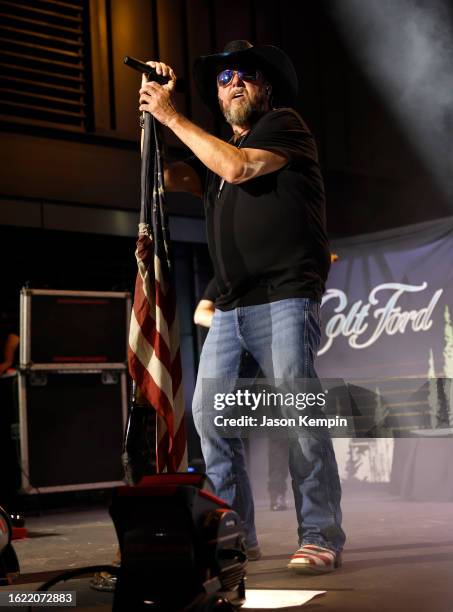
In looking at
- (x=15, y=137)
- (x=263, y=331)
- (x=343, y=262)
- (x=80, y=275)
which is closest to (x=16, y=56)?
(x=15, y=137)

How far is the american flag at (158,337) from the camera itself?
2.71 metres

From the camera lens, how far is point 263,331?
116 inches

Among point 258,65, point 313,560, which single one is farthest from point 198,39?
point 313,560

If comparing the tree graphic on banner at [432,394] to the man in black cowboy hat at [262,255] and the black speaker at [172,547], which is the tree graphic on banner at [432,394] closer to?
the man in black cowboy hat at [262,255]

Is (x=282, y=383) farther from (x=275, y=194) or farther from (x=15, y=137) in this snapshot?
(x=15, y=137)

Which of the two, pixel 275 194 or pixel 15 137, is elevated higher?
pixel 15 137

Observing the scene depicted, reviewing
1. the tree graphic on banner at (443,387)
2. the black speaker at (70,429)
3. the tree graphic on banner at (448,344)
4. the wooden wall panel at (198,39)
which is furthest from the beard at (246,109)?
the wooden wall panel at (198,39)

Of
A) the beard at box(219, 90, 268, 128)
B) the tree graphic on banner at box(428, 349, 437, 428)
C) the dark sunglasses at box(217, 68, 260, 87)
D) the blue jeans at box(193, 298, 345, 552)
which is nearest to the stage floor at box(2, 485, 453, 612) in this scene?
the blue jeans at box(193, 298, 345, 552)

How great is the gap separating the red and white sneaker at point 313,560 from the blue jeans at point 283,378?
0.09ft

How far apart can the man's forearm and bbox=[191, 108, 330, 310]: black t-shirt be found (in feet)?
0.45

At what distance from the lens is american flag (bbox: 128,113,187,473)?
2711mm

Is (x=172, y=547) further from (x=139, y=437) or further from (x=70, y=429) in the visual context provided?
(x=70, y=429)

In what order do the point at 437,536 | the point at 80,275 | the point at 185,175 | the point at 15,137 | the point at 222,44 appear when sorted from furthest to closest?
the point at 222,44, the point at 80,275, the point at 15,137, the point at 437,536, the point at 185,175

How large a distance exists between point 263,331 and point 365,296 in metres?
3.92
